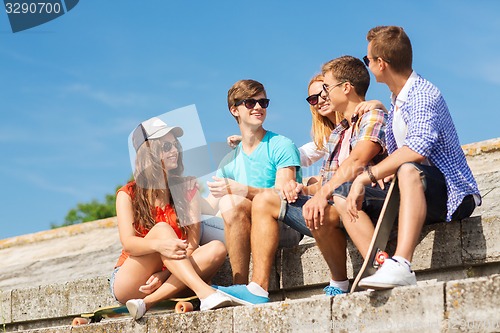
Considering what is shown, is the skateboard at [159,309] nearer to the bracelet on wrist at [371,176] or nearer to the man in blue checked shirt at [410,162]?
the man in blue checked shirt at [410,162]

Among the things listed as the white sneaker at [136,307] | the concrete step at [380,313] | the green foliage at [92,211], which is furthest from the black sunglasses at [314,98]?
the green foliage at [92,211]

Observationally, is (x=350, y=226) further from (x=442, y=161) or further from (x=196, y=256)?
(x=196, y=256)

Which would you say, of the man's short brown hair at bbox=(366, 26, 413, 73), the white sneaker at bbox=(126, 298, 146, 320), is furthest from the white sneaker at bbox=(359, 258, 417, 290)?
the white sneaker at bbox=(126, 298, 146, 320)

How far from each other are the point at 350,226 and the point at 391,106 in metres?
0.78

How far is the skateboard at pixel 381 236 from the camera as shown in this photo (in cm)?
452

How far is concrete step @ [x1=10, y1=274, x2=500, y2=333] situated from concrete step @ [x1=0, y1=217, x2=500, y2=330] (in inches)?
30.1

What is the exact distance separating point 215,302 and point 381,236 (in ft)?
3.54

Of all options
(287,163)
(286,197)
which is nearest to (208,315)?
(286,197)

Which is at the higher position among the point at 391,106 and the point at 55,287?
the point at 391,106

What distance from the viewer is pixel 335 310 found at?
14.6 feet

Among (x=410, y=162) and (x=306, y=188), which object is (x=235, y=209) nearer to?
(x=306, y=188)

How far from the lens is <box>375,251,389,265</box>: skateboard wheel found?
4.52 meters

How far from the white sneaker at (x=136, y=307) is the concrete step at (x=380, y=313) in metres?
0.28

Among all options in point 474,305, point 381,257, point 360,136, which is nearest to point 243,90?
point 360,136
